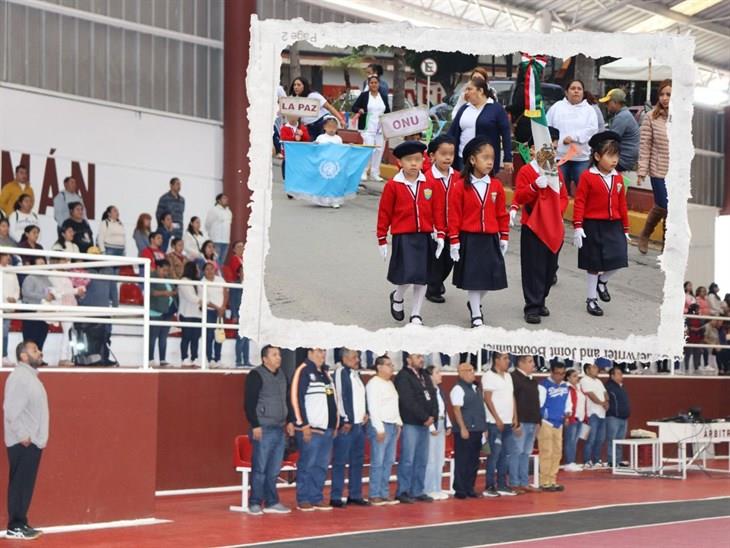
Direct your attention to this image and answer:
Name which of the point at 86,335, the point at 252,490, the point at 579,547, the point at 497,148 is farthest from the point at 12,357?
the point at 497,148

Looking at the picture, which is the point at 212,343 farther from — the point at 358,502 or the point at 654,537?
the point at 654,537

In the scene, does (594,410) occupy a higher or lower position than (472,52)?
lower

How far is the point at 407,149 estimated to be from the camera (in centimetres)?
404

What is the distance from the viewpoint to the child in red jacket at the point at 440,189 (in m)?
4.04

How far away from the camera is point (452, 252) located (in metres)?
3.99

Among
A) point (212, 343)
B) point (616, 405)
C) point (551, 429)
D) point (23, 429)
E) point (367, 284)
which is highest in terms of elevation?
point (367, 284)

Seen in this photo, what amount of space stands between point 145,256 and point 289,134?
52.2 feet

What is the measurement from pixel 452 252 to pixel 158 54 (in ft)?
90.1

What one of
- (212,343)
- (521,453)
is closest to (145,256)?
(212,343)

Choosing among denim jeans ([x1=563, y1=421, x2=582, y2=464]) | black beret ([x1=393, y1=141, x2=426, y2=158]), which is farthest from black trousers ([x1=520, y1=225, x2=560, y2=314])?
denim jeans ([x1=563, y1=421, x2=582, y2=464])

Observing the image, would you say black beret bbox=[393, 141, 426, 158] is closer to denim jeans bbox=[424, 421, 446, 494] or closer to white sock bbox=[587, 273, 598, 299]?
white sock bbox=[587, 273, 598, 299]

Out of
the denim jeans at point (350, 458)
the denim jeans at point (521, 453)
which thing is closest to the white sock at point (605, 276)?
the denim jeans at point (350, 458)

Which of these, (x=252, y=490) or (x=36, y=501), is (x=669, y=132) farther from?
(x=252, y=490)

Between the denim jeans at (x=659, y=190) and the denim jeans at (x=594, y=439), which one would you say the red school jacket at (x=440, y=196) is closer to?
the denim jeans at (x=659, y=190)
